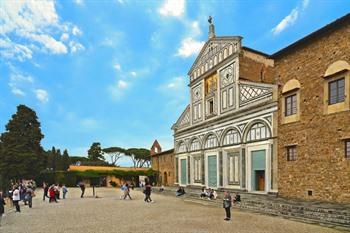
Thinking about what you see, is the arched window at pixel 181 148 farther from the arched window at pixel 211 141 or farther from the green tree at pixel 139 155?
the green tree at pixel 139 155

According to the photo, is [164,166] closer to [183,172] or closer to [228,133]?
[183,172]

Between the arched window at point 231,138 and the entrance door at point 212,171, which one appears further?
the entrance door at point 212,171

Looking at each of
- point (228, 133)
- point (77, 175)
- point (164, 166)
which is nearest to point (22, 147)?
point (77, 175)

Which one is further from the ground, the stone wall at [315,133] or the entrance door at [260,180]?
the stone wall at [315,133]

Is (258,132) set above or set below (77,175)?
above

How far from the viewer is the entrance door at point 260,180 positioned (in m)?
22.6

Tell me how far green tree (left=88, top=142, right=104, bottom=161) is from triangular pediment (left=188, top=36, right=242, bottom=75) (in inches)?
2013

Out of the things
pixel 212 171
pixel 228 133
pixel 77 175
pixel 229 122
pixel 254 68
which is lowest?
pixel 77 175

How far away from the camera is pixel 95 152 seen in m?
77.5

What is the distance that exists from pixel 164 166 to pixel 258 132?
2389 cm

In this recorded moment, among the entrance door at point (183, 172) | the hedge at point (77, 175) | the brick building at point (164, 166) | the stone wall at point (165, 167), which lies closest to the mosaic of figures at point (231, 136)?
the entrance door at point (183, 172)

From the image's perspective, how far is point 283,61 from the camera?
19.6 meters

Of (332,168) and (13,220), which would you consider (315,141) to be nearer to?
(332,168)

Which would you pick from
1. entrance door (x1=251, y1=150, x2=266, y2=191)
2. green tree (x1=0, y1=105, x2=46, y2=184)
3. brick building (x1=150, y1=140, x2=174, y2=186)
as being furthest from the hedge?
entrance door (x1=251, y1=150, x2=266, y2=191)
